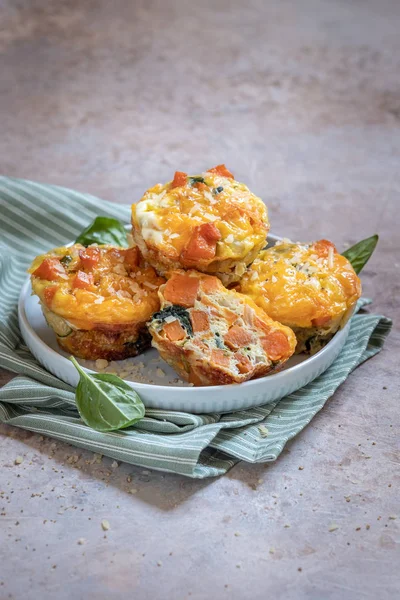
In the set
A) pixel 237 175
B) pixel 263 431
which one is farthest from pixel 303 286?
pixel 237 175

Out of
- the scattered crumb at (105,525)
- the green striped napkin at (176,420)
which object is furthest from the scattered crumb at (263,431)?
the scattered crumb at (105,525)

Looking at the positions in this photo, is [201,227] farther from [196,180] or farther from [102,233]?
[102,233]

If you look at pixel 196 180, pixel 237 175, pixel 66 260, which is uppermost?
pixel 196 180

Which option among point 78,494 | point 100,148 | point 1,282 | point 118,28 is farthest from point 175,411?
point 118,28

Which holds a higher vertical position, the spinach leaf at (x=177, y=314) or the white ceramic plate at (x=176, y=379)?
the spinach leaf at (x=177, y=314)

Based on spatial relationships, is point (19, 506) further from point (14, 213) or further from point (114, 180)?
point (114, 180)

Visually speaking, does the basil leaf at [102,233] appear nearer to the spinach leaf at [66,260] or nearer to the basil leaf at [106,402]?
the spinach leaf at [66,260]
